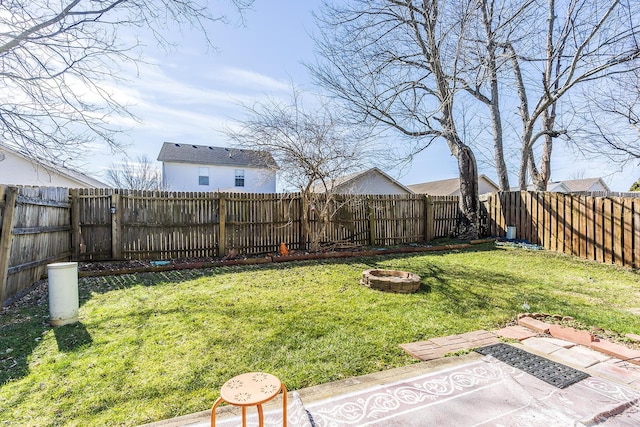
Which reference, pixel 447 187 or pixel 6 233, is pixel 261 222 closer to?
pixel 6 233

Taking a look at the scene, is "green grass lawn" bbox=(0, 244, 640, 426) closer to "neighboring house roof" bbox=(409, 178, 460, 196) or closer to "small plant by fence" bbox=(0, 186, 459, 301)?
"small plant by fence" bbox=(0, 186, 459, 301)

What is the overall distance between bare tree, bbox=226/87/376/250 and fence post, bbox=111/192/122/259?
2806mm

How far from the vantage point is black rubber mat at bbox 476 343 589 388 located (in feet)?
7.30

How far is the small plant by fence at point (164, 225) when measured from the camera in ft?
14.7

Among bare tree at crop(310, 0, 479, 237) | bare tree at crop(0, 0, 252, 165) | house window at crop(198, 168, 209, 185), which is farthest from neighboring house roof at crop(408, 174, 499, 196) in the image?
bare tree at crop(0, 0, 252, 165)

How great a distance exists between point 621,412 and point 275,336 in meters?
2.49

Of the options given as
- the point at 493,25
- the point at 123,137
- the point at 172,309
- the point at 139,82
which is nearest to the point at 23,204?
the point at 123,137

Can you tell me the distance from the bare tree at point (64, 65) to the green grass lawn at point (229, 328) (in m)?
2.34

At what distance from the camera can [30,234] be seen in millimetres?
4637

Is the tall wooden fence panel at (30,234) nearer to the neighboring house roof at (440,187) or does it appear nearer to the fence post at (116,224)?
the fence post at (116,224)

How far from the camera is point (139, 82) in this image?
4824 mm

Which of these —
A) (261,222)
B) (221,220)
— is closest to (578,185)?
(261,222)

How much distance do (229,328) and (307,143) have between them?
522cm

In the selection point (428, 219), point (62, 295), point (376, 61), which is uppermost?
point (376, 61)
